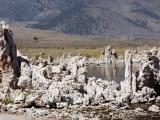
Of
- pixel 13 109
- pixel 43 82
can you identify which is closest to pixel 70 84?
pixel 43 82

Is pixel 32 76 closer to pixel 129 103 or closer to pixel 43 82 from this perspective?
pixel 43 82

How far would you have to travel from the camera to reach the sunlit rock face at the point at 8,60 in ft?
185

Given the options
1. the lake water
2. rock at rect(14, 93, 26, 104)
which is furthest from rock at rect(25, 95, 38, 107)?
the lake water

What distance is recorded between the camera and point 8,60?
56875mm

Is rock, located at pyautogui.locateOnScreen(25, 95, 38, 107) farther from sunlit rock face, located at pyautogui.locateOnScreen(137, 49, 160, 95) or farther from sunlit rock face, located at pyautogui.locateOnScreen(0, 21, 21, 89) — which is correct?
sunlit rock face, located at pyautogui.locateOnScreen(137, 49, 160, 95)

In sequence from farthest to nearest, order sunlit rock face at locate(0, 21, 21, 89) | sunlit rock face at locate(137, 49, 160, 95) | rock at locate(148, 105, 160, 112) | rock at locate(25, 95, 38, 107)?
sunlit rock face at locate(137, 49, 160, 95) → sunlit rock face at locate(0, 21, 21, 89) → rock at locate(25, 95, 38, 107) → rock at locate(148, 105, 160, 112)

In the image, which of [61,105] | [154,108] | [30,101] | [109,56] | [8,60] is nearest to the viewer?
[154,108]

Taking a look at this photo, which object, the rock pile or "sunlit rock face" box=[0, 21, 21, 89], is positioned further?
the rock pile

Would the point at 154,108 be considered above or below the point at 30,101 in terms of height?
below

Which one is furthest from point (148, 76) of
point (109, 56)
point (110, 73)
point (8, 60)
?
point (109, 56)

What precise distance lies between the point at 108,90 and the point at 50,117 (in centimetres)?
1230

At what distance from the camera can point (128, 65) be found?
6228cm

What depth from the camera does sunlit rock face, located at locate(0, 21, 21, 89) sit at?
56406 millimetres

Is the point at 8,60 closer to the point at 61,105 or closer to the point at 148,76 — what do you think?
the point at 61,105
